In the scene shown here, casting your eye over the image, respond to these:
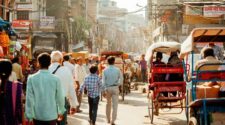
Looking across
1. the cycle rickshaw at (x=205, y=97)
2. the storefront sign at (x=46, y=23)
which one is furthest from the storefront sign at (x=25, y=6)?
the cycle rickshaw at (x=205, y=97)

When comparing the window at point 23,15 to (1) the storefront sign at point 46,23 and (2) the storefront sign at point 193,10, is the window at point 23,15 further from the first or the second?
(2) the storefront sign at point 193,10

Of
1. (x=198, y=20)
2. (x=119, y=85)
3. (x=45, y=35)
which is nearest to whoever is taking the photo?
(x=119, y=85)

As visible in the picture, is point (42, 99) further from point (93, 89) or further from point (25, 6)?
point (25, 6)

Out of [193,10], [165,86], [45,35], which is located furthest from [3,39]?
[45,35]

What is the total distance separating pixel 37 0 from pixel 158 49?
42.9m

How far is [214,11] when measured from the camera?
3397 centimetres

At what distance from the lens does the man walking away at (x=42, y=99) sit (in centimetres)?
785

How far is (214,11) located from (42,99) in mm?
27643

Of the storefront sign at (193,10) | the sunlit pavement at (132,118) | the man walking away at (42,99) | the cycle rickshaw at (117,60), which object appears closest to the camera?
the man walking away at (42,99)

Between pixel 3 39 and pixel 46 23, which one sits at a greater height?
pixel 46 23

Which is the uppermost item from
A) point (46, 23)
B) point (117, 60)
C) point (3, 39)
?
point (46, 23)

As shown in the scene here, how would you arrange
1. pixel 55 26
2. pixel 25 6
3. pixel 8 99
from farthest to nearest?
pixel 55 26, pixel 25 6, pixel 8 99

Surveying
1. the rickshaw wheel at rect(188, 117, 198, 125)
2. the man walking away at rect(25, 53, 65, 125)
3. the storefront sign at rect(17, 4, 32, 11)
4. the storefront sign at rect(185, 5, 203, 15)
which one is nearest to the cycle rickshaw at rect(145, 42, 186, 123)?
the rickshaw wheel at rect(188, 117, 198, 125)

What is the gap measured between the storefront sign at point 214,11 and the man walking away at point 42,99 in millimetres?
26696
